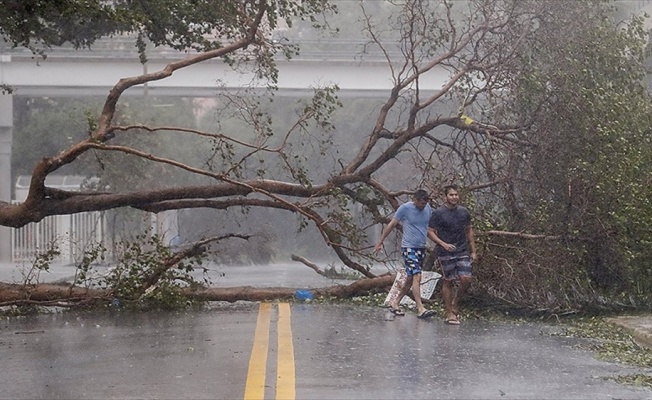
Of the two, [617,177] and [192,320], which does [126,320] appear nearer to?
[192,320]

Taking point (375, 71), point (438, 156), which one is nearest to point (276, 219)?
point (375, 71)

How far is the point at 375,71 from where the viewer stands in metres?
38.7

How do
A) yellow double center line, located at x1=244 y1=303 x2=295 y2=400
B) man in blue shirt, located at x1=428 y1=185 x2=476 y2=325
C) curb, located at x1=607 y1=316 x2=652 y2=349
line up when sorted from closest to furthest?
yellow double center line, located at x1=244 y1=303 x2=295 y2=400 → curb, located at x1=607 y1=316 x2=652 y2=349 → man in blue shirt, located at x1=428 y1=185 x2=476 y2=325

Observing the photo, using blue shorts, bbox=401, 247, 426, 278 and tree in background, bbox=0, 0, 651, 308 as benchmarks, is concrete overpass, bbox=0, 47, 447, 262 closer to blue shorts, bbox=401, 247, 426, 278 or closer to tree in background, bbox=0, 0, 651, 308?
tree in background, bbox=0, 0, 651, 308

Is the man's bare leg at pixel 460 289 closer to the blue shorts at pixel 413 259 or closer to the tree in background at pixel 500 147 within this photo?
the blue shorts at pixel 413 259

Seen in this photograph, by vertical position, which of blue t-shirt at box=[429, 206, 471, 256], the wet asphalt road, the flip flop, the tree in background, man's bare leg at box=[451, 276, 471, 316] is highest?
the tree in background

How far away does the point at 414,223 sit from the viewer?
14.9 metres

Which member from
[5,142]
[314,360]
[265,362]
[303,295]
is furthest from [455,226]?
[5,142]

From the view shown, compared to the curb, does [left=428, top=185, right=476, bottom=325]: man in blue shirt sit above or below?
above

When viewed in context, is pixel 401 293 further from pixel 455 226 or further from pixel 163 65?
pixel 163 65

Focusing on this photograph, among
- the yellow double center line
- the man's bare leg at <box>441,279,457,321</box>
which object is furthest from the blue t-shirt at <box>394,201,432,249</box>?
the yellow double center line

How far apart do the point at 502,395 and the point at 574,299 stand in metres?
7.30

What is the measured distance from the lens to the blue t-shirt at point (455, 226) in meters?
14.7

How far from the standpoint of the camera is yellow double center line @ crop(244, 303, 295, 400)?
27.8ft
